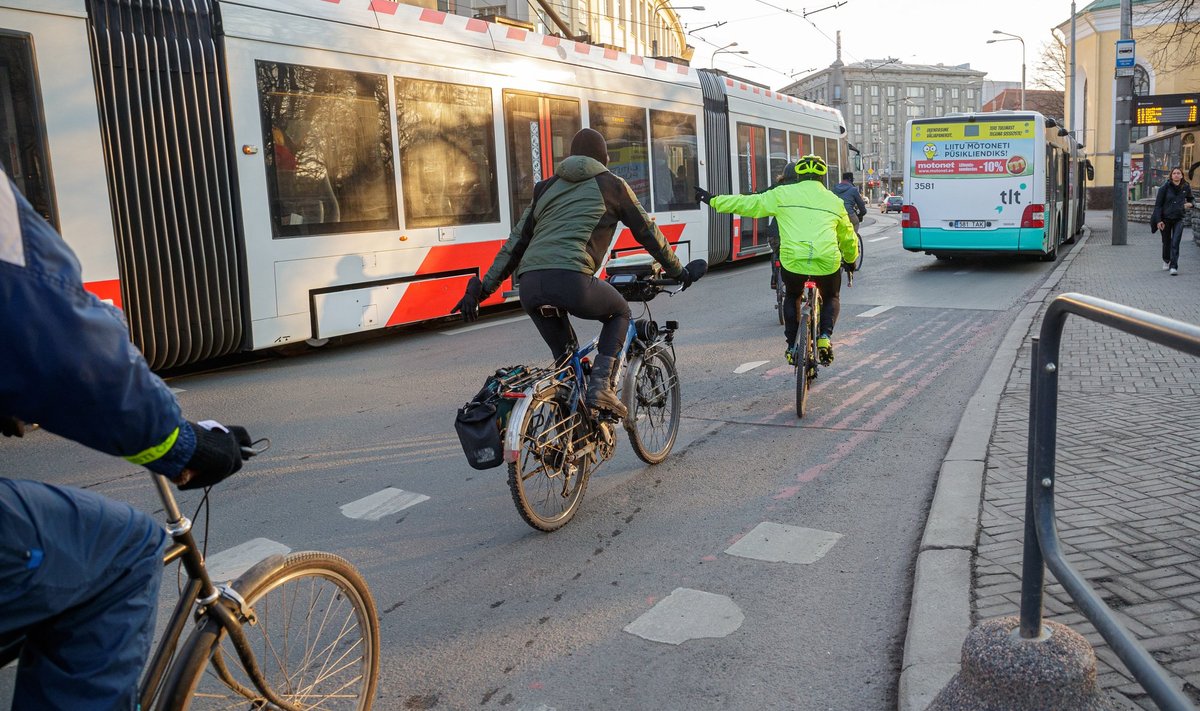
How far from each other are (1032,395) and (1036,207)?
15.6m

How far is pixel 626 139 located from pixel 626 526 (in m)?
9.56

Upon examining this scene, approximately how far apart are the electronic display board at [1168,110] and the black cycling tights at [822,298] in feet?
64.0

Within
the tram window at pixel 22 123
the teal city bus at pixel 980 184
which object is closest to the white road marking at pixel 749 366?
the tram window at pixel 22 123

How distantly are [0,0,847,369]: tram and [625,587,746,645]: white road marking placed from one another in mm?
5519

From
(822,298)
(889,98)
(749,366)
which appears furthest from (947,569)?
(889,98)

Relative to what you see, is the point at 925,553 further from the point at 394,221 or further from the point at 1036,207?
the point at 1036,207

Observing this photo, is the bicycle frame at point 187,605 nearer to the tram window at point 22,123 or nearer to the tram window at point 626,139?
the tram window at point 22,123

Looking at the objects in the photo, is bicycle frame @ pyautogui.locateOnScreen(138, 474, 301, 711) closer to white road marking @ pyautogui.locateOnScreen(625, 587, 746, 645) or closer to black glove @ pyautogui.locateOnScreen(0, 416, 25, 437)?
black glove @ pyautogui.locateOnScreen(0, 416, 25, 437)

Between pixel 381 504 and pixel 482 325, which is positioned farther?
pixel 482 325

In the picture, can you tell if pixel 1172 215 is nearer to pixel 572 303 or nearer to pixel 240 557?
pixel 572 303

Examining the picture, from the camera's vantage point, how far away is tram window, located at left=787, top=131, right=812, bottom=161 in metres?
19.9

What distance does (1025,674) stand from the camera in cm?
257

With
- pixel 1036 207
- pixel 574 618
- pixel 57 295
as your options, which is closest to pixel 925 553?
pixel 574 618

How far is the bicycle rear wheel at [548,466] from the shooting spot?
454 centimetres
